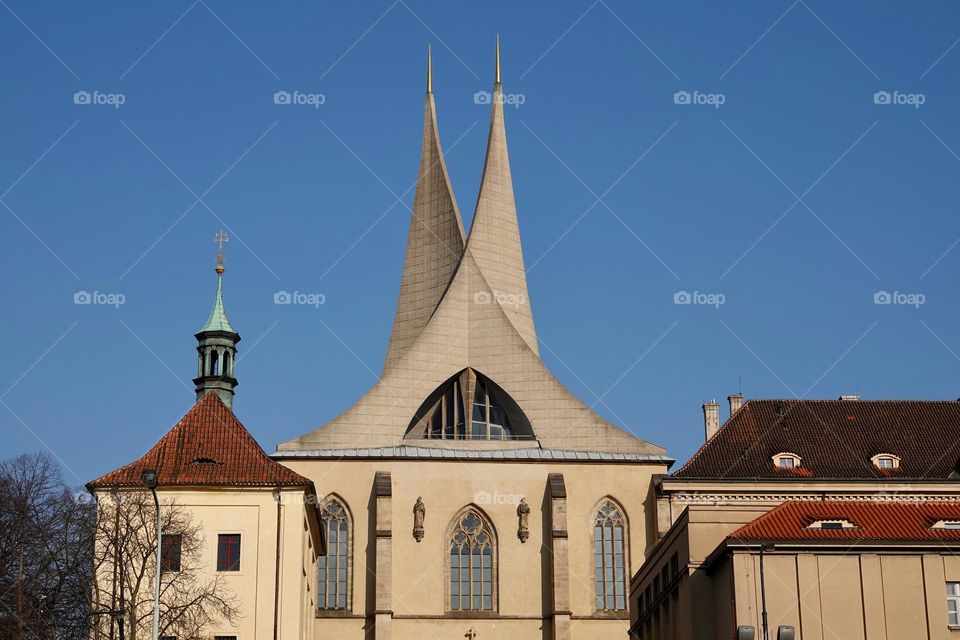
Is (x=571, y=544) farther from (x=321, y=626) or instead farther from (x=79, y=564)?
(x=79, y=564)

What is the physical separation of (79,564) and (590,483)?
20.0 meters

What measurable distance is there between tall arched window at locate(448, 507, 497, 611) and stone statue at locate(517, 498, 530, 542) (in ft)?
2.88

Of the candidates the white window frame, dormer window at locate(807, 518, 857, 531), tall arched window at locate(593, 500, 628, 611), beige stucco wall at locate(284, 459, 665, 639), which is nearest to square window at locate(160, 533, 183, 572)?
dormer window at locate(807, 518, 857, 531)

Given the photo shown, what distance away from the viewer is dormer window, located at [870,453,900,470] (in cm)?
4669

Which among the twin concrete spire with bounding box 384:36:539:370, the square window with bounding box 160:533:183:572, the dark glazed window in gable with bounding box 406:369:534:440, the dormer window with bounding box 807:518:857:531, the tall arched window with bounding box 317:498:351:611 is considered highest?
the twin concrete spire with bounding box 384:36:539:370

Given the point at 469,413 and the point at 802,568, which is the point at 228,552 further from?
the point at 469,413

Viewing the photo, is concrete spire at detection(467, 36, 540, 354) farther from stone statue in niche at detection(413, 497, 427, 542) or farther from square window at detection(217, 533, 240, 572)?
square window at detection(217, 533, 240, 572)

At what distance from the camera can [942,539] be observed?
3247 cm

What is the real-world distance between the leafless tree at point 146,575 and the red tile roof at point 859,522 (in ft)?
35.6

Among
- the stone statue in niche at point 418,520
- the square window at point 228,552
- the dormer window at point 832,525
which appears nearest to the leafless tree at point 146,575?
the square window at point 228,552

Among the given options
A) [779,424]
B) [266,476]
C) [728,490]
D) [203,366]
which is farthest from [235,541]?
[779,424]

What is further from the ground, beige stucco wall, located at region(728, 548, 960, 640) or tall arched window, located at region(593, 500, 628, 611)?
tall arched window, located at region(593, 500, 628, 611)

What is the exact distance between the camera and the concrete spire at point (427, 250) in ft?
195

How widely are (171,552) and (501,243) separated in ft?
94.6
